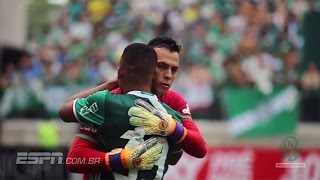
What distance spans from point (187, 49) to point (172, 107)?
35.2 feet

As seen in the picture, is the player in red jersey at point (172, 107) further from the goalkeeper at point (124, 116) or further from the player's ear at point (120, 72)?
the player's ear at point (120, 72)

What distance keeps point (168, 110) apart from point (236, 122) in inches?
407

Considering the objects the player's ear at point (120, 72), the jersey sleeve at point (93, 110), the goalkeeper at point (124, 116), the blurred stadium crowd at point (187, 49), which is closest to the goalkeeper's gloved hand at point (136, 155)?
the goalkeeper at point (124, 116)

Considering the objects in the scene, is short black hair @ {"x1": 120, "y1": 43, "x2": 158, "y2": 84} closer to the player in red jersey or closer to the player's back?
the player's back

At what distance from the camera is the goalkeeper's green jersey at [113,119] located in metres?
3.64

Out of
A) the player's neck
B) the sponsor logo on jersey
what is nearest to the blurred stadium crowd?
the player's neck

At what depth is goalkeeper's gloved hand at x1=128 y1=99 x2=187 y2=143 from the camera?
3624 mm

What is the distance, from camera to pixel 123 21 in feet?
51.9

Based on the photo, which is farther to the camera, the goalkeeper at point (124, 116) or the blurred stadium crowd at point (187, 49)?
the blurred stadium crowd at point (187, 49)

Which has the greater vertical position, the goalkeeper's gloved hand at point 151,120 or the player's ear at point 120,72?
the player's ear at point 120,72

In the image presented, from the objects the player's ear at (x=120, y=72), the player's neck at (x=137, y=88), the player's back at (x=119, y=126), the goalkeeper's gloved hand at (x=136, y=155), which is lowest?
the goalkeeper's gloved hand at (x=136, y=155)

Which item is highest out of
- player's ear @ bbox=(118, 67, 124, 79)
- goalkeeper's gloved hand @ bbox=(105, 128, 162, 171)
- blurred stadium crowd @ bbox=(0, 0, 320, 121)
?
blurred stadium crowd @ bbox=(0, 0, 320, 121)

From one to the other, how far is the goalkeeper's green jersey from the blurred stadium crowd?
34.4 feet

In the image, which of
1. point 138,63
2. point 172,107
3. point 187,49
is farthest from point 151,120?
point 187,49
